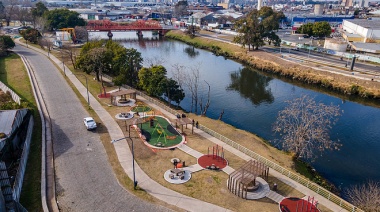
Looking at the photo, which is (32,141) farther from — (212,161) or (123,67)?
(123,67)

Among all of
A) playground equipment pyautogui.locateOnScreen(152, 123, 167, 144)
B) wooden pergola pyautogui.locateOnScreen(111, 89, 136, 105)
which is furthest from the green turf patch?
playground equipment pyautogui.locateOnScreen(152, 123, 167, 144)

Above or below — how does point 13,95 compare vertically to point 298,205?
above

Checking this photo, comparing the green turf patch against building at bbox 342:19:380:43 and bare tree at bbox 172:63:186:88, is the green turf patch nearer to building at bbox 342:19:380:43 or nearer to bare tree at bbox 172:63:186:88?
bare tree at bbox 172:63:186:88

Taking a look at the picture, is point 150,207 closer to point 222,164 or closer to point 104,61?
point 222,164

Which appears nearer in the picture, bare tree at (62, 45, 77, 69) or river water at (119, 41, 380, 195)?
river water at (119, 41, 380, 195)

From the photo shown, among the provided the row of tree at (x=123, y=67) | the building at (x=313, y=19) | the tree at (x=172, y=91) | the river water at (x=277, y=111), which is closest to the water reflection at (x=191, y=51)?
the river water at (x=277, y=111)

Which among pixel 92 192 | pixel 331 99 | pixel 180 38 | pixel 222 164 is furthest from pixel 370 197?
pixel 180 38

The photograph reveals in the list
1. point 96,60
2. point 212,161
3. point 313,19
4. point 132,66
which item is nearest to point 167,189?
point 212,161
